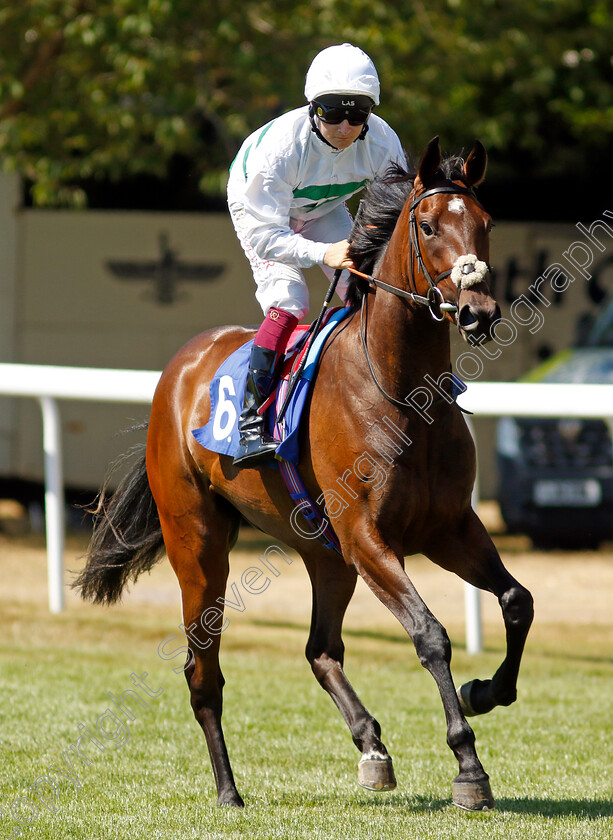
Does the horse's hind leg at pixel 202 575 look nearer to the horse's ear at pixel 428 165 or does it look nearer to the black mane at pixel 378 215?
the black mane at pixel 378 215

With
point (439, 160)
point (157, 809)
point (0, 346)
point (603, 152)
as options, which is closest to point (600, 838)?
point (157, 809)

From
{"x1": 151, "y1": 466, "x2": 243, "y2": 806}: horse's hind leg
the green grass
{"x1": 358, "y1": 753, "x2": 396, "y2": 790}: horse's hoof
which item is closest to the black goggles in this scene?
{"x1": 151, "y1": 466, "x2": 243, "y2": 806}: horse's hind leg

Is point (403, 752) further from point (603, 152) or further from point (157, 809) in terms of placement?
point (603, 152)

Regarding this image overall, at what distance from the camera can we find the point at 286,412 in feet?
13.4

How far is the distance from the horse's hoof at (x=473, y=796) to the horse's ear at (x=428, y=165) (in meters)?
1.85

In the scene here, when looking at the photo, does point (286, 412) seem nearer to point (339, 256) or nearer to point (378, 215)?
point (339, 256)

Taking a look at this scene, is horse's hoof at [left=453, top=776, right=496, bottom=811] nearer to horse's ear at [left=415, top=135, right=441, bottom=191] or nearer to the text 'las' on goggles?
horse's ear at [left=415, top=135, right=441, bottom=191]

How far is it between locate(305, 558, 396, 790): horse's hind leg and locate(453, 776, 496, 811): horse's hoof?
52 cm

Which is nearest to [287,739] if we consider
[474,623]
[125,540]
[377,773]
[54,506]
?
[125,540]

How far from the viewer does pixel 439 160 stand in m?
3.61

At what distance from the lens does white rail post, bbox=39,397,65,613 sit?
279 inches

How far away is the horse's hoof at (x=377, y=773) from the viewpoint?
12.3 ft

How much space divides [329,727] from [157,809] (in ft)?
4.64

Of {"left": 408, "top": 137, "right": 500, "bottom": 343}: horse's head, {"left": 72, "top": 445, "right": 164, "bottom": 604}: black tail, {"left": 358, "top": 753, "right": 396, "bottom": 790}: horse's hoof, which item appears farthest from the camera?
{"left": 72, "top": 445, "right": 164, "bottom": 604}: black tail
